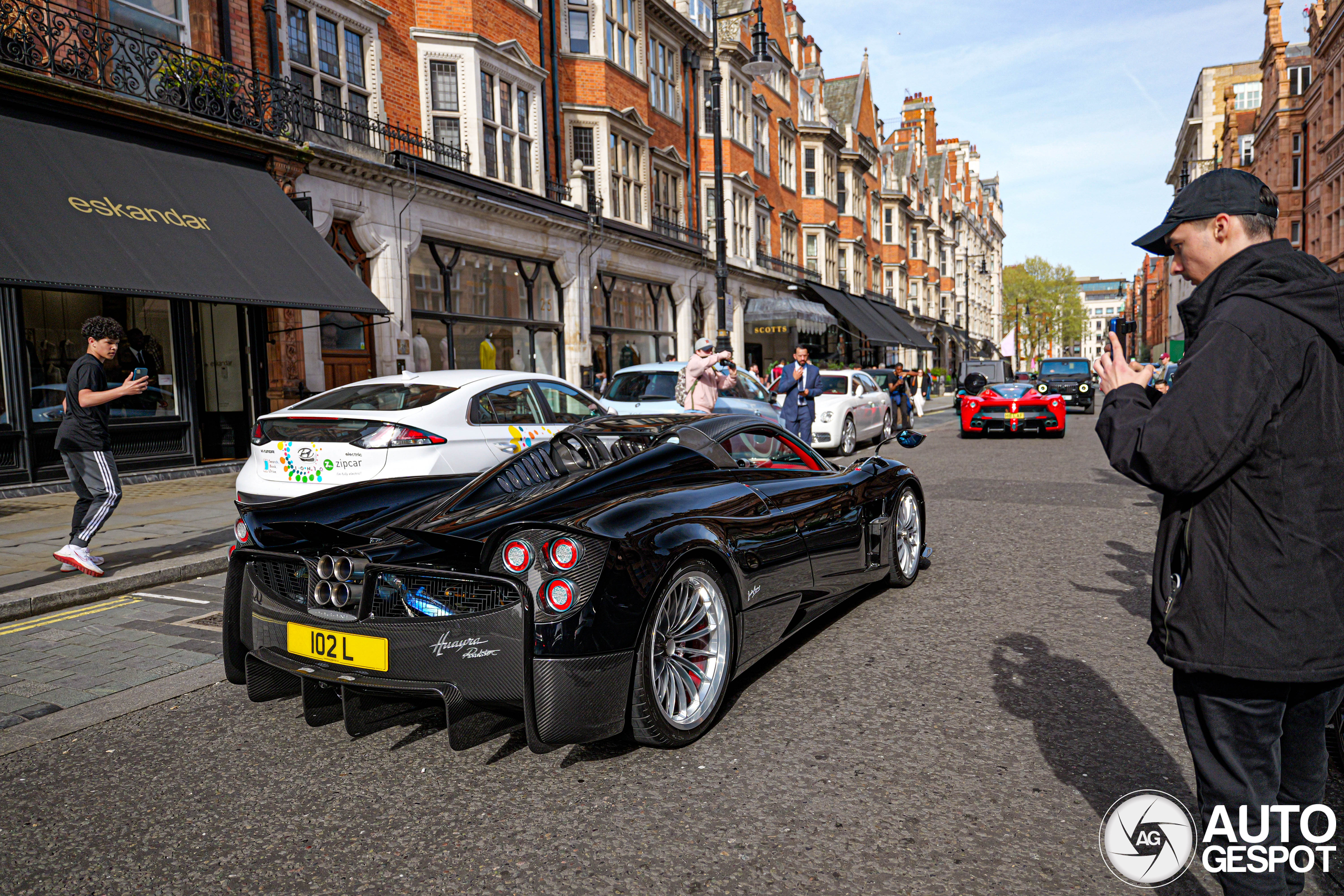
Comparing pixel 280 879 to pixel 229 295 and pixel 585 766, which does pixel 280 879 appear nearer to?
pixel 585 766

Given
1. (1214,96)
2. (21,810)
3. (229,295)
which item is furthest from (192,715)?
(1214,96)

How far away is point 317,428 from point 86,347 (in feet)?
17.9

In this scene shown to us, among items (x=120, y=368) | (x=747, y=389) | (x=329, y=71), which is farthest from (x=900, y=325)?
(x=120, y=368)

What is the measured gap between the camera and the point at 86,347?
1059cm

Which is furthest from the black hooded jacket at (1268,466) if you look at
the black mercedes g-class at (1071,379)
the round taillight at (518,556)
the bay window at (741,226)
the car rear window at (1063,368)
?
the car rear window at (1063,368)

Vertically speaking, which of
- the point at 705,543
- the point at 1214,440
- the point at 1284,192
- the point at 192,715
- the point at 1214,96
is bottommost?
the point at 192,715

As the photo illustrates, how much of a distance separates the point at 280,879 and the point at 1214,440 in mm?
2649

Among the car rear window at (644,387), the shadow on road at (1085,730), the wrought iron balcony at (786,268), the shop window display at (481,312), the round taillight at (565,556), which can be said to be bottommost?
the shadow on road at (1085,730)

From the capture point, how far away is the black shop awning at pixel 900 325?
4203 centimetres

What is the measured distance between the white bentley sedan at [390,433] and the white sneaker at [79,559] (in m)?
1.12

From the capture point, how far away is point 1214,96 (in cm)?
7575

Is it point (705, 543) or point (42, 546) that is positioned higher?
point (705, 543)

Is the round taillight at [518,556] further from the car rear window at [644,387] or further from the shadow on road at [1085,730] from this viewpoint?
the car rear window at [644,387]

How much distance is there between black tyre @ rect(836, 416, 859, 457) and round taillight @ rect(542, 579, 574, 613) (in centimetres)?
1338
